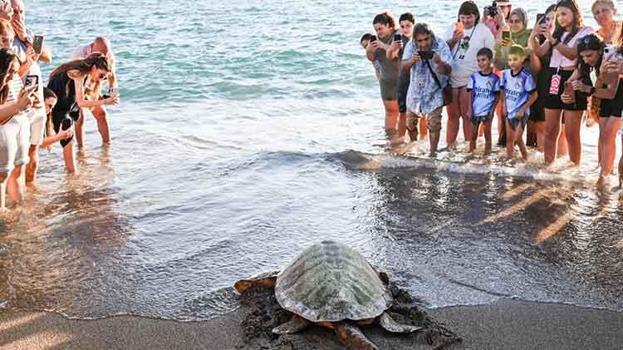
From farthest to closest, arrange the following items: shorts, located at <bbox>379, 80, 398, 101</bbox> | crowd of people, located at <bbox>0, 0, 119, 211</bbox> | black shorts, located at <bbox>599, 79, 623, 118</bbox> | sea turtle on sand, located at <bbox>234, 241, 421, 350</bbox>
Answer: shorts, located at <bbox>379, 80, 398, 101</bbox>, black shorts, located at <bbox>599, 79, 623, 118</bbox>, crowd of people, located at <bbox>0, 0, 119, 211</bbox>, sea turtle on sand, located at <bbox>234, 241, 421, 350</bbox>

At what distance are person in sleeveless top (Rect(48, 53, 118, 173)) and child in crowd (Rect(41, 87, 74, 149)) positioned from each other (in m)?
0.07

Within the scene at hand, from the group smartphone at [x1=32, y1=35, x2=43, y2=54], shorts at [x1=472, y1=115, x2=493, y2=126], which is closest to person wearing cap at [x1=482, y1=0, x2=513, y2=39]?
shorts at [x1=472, y1=115, x2=493, y2=126]

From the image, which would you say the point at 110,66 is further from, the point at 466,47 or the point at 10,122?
the point at 466,47

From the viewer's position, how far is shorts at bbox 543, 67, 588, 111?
22.5 feet

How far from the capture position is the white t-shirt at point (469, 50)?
771 cm

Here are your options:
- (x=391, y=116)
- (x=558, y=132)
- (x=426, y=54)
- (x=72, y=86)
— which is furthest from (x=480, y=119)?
(x=72, y=86)

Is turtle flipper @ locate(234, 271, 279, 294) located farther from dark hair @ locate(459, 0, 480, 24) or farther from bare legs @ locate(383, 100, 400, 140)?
bare legs @ locate(383, 100, 400, 140)

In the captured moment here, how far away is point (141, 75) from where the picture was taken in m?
14.8

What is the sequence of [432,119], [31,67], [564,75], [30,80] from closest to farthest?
[30,80], [31,67], [564,75], [432,119]

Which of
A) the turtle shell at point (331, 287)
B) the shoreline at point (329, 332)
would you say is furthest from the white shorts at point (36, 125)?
the turtle shell at point (331, 287)

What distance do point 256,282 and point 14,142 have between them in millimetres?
2968

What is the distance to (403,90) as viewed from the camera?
826cm

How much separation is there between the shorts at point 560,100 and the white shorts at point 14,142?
547 cm

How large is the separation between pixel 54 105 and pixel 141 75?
7.68 metres
